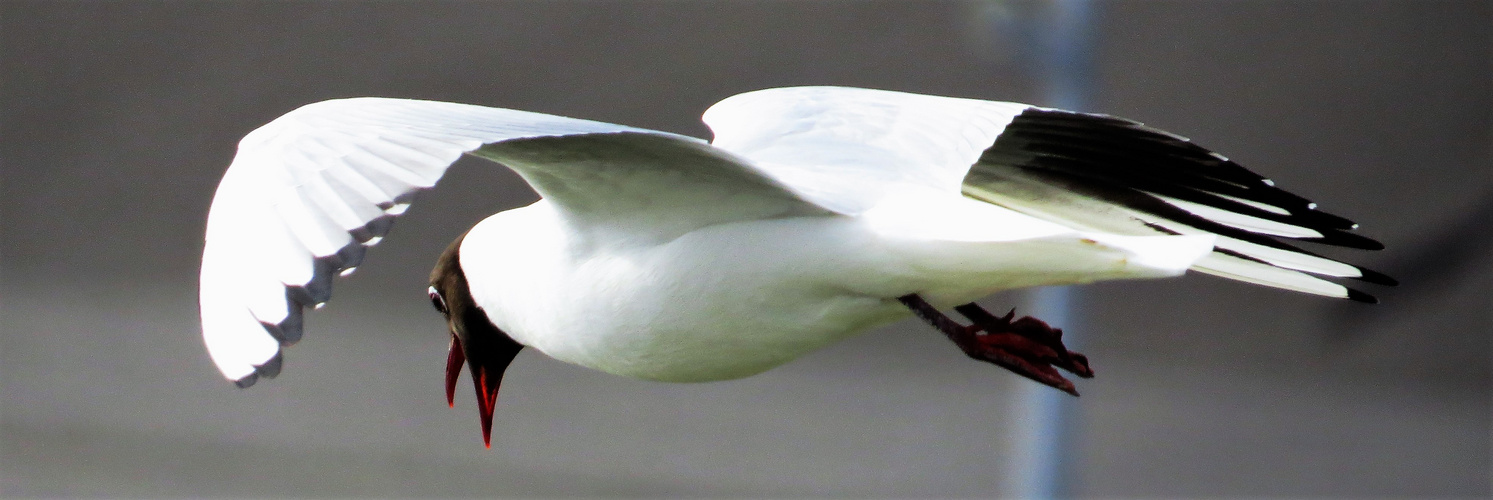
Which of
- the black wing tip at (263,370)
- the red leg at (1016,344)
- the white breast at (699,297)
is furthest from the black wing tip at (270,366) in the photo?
the red leg at (1016,344)

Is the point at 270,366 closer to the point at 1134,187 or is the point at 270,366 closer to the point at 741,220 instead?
the point at 741,220

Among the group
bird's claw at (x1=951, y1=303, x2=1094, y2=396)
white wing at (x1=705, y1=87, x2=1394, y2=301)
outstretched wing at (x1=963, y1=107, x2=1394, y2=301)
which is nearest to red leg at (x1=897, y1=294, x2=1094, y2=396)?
bird's claw at (x1=951, y1=303, x2=1094, y2=396)

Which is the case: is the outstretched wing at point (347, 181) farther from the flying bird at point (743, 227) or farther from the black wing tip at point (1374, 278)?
the black wing tip at point (1374, 278)

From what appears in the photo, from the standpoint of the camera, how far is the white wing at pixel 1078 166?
5.27 feet

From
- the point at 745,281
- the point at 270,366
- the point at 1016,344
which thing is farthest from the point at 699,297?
the point at 270,366

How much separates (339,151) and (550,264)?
328mm

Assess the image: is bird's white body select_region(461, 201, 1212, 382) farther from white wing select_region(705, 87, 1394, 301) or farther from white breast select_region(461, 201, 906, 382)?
white wing select_region(705, 87, 1394, 301)

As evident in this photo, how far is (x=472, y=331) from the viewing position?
1.71 metres

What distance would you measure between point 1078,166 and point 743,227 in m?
0.54

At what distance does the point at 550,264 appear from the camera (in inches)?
57.5

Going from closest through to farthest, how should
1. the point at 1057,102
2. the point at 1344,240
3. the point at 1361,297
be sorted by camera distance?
the point at 1361,297, the point at 1344,240, the point at 1057,102

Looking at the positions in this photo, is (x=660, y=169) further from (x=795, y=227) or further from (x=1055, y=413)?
(x=1055, y=413)

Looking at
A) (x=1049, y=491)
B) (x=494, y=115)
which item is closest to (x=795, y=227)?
(x=494, y=115)

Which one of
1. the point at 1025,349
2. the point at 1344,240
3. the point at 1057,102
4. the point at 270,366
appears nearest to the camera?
the point at 270,366
